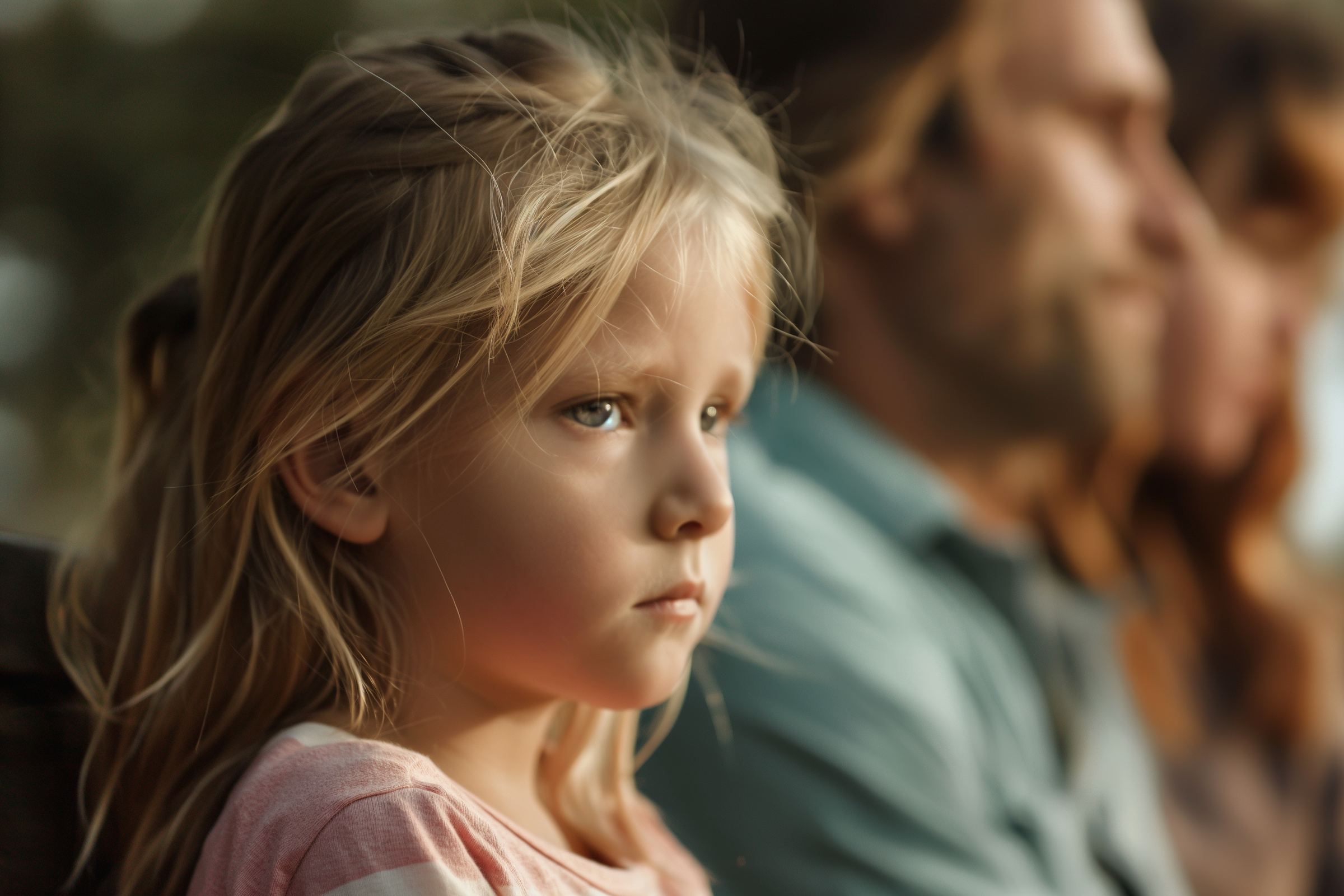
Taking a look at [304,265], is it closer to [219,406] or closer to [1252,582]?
[219,406]

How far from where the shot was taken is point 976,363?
4.50ft

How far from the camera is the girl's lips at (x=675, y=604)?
571mm

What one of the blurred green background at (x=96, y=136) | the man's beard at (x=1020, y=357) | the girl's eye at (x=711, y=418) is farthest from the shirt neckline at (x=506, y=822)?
the blurred green background at (x=96, y=136)

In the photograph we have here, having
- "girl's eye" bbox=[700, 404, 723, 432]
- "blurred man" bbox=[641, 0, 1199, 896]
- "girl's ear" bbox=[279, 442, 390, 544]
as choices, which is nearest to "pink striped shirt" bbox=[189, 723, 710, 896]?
"girl's ear" bbox=[279, 442, 390, 544]

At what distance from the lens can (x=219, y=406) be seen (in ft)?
1.95

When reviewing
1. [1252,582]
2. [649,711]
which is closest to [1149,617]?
[1252,582]

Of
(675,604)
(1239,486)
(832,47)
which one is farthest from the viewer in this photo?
(1239,486)

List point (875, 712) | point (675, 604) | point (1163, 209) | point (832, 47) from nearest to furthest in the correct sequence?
1. point (675, 604)
2. point (875, 712)
3. point (832, 47)
4. point (1163, 209)

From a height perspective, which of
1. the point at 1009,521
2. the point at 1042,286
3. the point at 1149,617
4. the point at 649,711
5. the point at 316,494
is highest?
the point at 316,494

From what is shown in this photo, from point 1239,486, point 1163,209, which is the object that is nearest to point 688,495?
point 1163,209

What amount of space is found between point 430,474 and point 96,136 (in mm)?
3396

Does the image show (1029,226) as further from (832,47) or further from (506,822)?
(506,822)

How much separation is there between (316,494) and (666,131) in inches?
10.8

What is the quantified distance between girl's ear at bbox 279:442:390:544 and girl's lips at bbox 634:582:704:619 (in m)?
0.14
